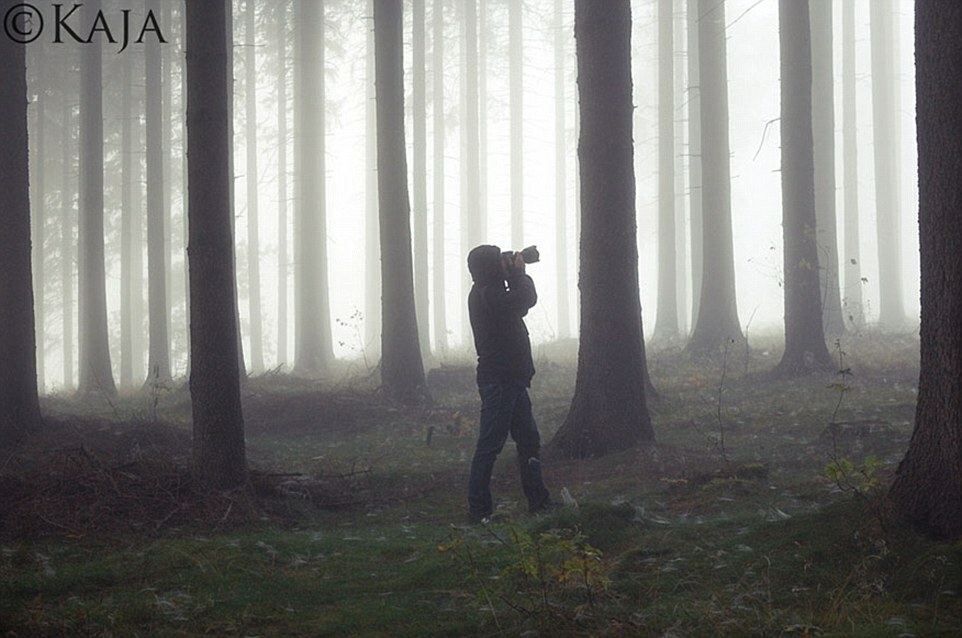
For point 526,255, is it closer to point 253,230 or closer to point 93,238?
point 93,238

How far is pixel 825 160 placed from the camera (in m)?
23.7

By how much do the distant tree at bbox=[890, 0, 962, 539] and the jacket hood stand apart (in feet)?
12.3

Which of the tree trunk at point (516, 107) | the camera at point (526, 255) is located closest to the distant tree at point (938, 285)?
the camera at point (526, 255)

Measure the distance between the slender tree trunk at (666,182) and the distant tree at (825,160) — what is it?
4.44m

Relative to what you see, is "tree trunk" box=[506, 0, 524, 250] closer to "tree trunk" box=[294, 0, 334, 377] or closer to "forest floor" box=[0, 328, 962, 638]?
"tree trunk" box=[294, 0, 334, 377]

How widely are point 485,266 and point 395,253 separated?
8.76 meters

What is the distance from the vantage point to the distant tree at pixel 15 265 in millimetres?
13148

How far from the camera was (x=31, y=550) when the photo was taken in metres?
7.89

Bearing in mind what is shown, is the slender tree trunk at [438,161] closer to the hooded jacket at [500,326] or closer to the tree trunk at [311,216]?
the tree trunk at [311,216]

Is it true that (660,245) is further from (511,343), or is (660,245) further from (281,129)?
(511,343)

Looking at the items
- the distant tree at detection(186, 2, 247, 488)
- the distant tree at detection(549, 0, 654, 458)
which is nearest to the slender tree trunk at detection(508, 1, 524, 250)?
the distant tree at detection(549, 0, 654, 458)

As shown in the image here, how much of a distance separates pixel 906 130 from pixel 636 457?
4782 centimetres

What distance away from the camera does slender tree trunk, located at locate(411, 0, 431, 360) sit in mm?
29828

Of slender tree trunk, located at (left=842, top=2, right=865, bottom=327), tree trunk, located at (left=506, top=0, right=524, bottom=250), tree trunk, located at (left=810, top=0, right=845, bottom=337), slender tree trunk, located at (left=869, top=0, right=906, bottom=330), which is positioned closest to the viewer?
tree trunk, located at (left=810, top=0, right=845, bottom=337)
